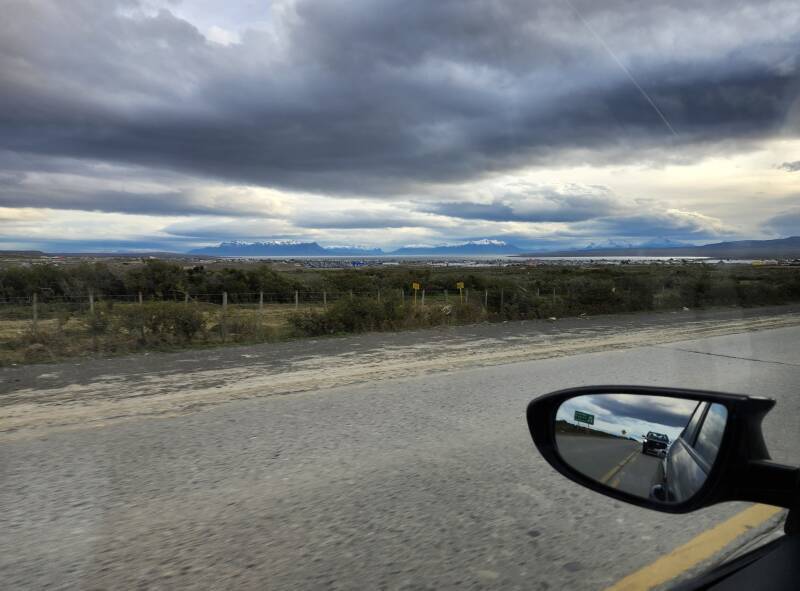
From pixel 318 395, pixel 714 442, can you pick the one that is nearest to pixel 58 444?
pixel 318 395

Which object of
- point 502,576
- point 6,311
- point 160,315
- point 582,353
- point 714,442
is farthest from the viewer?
point 6,311

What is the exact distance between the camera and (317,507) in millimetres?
3766

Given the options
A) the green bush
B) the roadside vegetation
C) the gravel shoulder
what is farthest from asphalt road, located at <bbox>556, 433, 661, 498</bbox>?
the green bush

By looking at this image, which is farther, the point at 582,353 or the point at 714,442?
the point at 582,353

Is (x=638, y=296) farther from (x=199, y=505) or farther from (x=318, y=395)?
(x=199, y=505)

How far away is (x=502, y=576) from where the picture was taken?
2.92 m

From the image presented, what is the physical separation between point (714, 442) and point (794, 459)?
3.81 meters

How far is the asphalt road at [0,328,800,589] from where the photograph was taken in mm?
2979

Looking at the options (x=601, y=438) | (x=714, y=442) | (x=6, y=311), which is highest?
(x=714, y=442)

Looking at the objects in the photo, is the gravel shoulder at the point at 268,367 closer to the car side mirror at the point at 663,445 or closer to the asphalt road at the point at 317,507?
the asphalt road at the point at 317,507

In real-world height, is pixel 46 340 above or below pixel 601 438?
below

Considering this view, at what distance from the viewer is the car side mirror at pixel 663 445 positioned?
170 centimetres

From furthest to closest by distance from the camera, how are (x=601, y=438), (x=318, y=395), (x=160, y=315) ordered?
1. (x=160, y=315)
2. (x=318, y=395)
3. (x=601, y=438)

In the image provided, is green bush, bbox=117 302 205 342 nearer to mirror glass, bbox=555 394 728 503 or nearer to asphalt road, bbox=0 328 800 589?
asphalt road, bbox=0 328 800 589
